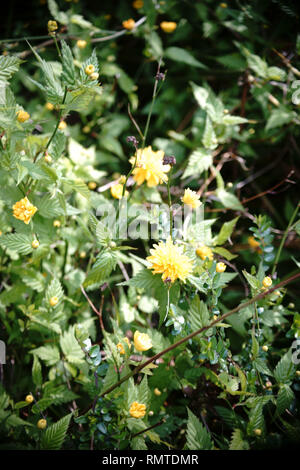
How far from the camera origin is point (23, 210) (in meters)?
0.86

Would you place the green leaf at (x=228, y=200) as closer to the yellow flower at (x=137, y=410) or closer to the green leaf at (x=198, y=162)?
the green leaf at (x=198, y=162)

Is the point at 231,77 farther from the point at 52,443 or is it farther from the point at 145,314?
the point at 52,443

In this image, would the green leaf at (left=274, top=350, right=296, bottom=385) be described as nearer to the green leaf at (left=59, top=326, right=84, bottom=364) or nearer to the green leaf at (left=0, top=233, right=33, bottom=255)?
the green leaf at (left=59, top=326, right=84, bottom=364)

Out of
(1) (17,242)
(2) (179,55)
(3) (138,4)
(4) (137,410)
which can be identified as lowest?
(4) (137,410)

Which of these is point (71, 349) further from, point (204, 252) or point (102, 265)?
point (204, 252)

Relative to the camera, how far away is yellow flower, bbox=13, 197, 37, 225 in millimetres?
851

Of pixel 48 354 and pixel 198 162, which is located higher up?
pixel 198 162

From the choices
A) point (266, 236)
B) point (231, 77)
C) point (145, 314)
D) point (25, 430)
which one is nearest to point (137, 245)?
point (145, 314)

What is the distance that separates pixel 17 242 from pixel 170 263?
15.4 inches

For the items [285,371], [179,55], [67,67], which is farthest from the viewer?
[179,55]

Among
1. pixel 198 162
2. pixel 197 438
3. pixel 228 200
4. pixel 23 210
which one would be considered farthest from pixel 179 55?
pixel 197 438

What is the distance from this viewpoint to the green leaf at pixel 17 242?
87cm

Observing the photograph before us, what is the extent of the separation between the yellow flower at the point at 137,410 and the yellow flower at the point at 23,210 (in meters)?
0.48

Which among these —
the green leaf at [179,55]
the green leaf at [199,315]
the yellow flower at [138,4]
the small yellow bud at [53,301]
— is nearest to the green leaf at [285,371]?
the green leaf at [199,315]
